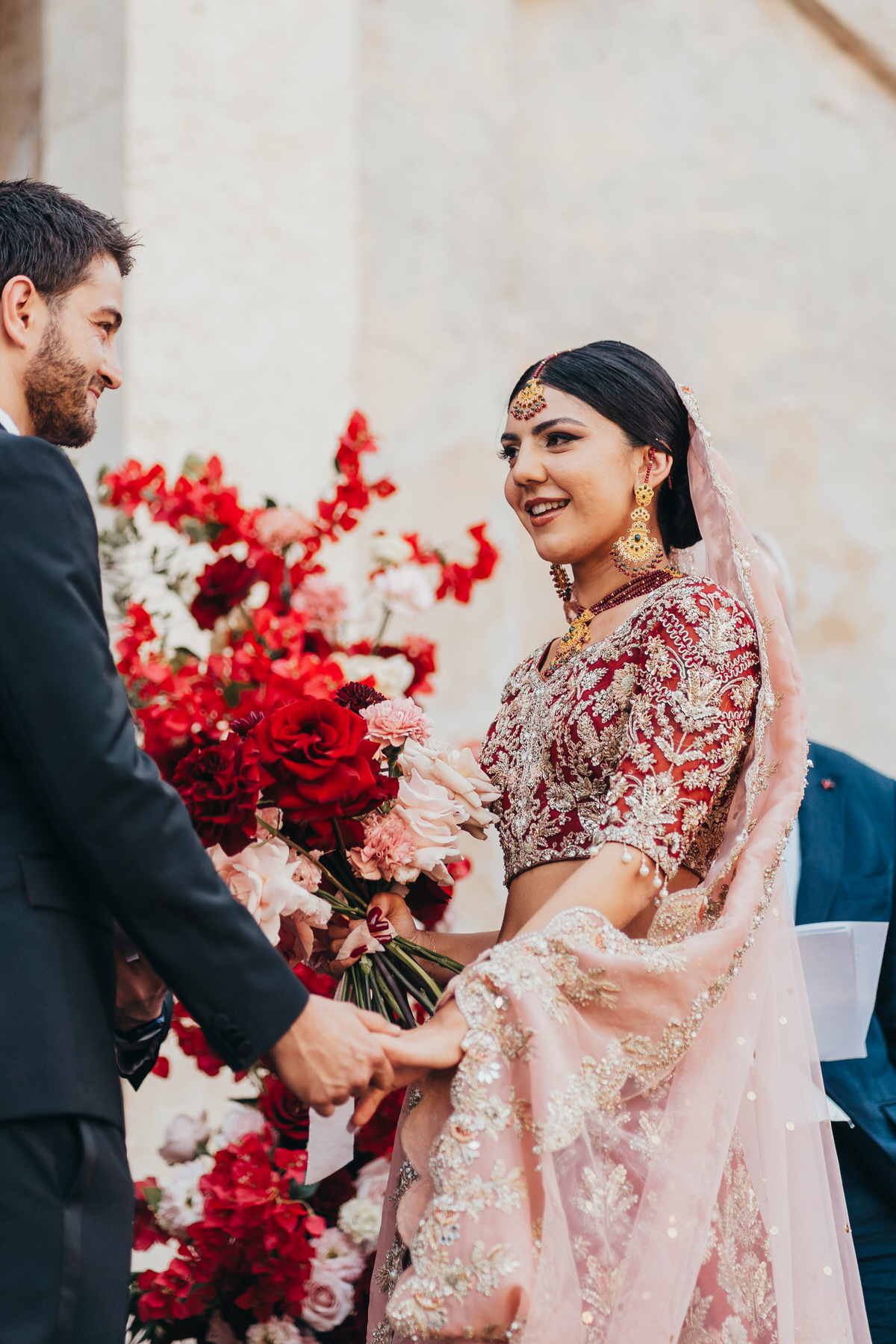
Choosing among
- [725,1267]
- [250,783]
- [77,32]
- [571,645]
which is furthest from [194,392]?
[725,1267]

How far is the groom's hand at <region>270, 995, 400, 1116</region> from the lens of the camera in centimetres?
187

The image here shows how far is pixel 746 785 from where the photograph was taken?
216 cm

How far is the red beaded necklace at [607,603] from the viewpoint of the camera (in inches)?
94.1

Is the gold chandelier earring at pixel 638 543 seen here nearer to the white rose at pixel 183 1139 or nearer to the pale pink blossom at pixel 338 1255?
the pale pink blossom at pixel 338 1255

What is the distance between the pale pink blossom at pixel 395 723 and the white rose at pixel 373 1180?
100 cm

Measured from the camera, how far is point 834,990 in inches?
117

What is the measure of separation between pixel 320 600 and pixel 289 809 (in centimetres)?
111

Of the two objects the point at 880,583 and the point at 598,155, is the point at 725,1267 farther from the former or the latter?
the point at 598,155

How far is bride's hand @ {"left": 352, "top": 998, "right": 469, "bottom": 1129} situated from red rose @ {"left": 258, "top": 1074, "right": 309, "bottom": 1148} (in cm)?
79

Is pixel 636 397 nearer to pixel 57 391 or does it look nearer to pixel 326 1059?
pixel 57 391

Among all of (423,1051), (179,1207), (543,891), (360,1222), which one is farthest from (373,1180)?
(423,1051)

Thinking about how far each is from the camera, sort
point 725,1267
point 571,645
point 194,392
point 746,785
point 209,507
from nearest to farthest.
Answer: point 725,1267
point 746,785
point 571,645
point 209,507
point 194,392

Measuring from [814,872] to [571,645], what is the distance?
1063 mm

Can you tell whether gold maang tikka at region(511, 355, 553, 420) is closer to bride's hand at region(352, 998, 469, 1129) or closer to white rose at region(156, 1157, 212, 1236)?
bride's hand at region(352, 998, 469, 1129)
